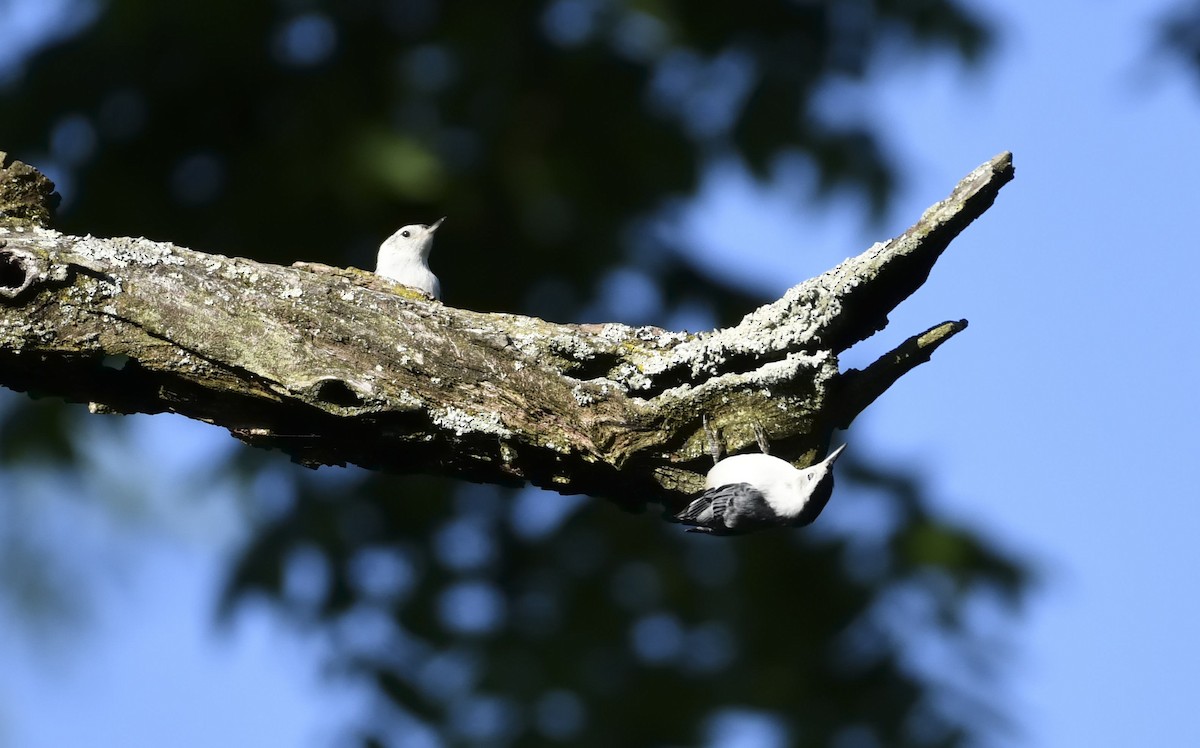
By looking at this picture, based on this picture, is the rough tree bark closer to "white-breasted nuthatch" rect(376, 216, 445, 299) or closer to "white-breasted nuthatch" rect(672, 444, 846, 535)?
"white-breasted nuthatch" rect(672, 444, 846, 535)

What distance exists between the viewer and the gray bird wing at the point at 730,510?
1.93 m

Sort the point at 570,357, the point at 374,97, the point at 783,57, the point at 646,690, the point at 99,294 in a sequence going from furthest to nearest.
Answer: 1. the point at 646,690
2. the point at 783,57
3. the point at 374,97
4. the point at 570,357
5. the point at 99,294

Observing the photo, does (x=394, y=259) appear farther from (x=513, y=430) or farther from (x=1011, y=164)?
(x=1011, y=164)

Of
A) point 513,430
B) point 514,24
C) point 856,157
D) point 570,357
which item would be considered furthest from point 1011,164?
point 856,157

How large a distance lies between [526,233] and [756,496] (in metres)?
5.07

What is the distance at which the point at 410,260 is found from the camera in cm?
354

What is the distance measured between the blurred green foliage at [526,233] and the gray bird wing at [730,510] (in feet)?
13.6

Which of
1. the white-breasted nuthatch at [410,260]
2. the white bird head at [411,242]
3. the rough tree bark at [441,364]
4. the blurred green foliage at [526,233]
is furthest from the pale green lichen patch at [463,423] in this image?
the blurred green foliage at [526,233]

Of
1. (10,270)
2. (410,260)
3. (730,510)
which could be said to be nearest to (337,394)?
(10,270)

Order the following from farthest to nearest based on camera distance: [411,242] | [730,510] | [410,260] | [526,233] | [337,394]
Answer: [526,233], [411,242], [410,260], [730,510], [337,394]

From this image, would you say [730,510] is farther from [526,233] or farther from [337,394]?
[526,233]

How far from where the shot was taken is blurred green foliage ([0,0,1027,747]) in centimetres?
626

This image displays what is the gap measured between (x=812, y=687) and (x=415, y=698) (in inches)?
99.9

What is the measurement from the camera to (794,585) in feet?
25.1
